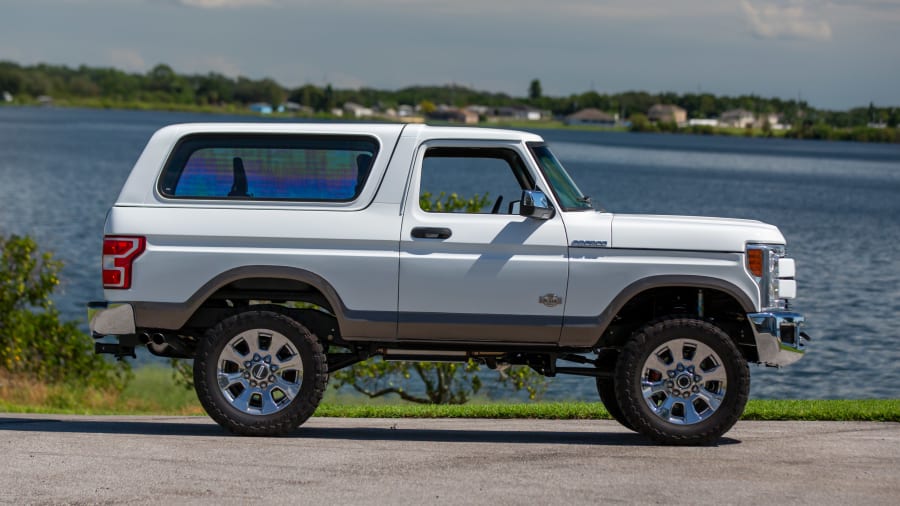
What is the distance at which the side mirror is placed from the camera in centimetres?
907

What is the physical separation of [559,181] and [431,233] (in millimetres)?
1039

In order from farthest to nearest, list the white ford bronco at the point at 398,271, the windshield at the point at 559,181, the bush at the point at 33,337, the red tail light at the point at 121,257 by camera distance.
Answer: the bush at the point at 33,337
the windshield at the point at 559,181
the red tail light at the point at 121,257
the white ford bronco at the point at 398,271

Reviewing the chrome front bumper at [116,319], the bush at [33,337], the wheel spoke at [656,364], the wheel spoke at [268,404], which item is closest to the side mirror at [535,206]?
the wheel spoke at [656,364]

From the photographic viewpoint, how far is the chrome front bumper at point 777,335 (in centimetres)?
911

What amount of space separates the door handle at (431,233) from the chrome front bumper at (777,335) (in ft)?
7.05

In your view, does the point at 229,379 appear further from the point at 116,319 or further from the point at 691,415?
the point at 691,415

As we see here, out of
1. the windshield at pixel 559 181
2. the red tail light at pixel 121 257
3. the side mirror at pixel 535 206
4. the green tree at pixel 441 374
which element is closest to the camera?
the side mirror at pixel 535 206

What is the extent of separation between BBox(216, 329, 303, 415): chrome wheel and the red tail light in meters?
0.86

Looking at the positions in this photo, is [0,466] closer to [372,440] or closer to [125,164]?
[372,440]

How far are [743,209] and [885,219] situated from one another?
24.4 feet

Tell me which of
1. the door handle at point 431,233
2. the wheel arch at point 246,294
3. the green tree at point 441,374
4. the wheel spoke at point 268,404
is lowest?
the green tree at point 441,374

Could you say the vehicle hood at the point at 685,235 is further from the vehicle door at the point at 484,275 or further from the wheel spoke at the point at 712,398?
the wheel spoke at the point at 712,398

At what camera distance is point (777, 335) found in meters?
9.15

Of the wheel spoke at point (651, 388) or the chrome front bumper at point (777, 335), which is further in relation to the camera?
the wheel spoke at point (651, 388)
